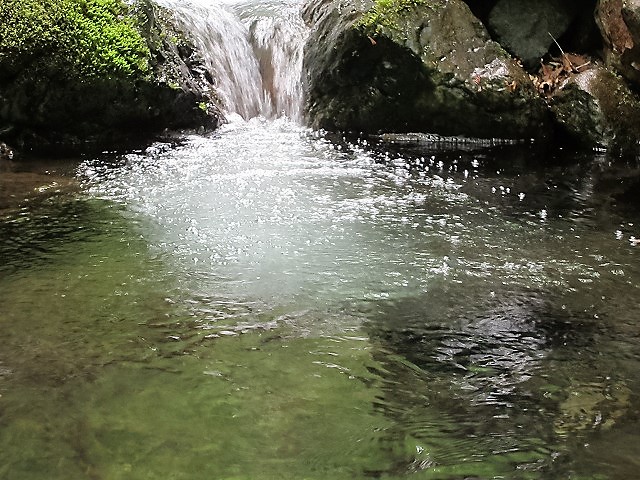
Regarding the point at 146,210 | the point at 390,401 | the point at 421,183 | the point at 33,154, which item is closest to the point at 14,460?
the point at 390,401

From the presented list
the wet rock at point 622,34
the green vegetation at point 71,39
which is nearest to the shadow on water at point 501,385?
the wet rock at point 622,34

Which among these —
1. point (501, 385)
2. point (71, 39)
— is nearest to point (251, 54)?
point (71, 39)

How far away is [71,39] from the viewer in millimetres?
7117

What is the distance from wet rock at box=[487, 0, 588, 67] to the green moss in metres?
1.37

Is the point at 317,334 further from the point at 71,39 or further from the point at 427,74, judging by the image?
the point at 71,39

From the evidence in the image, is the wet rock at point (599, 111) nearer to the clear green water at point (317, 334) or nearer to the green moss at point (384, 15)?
the clear green water at point (317, 334)

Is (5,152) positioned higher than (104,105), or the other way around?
(104,105)

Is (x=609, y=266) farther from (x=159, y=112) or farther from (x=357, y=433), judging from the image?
(x=159, y=112)

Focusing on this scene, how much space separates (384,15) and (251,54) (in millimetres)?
2968

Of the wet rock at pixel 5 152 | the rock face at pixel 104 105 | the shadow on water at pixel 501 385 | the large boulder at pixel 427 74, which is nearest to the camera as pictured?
the shadow on water at pixel 501 385

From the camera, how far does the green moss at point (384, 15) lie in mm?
7691

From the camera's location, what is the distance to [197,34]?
9.24m

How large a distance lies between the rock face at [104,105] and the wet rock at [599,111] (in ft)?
16.2

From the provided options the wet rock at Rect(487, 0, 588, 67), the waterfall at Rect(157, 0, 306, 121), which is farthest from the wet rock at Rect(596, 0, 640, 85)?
the waterfall at Rect(157, 0, 306, 121)
